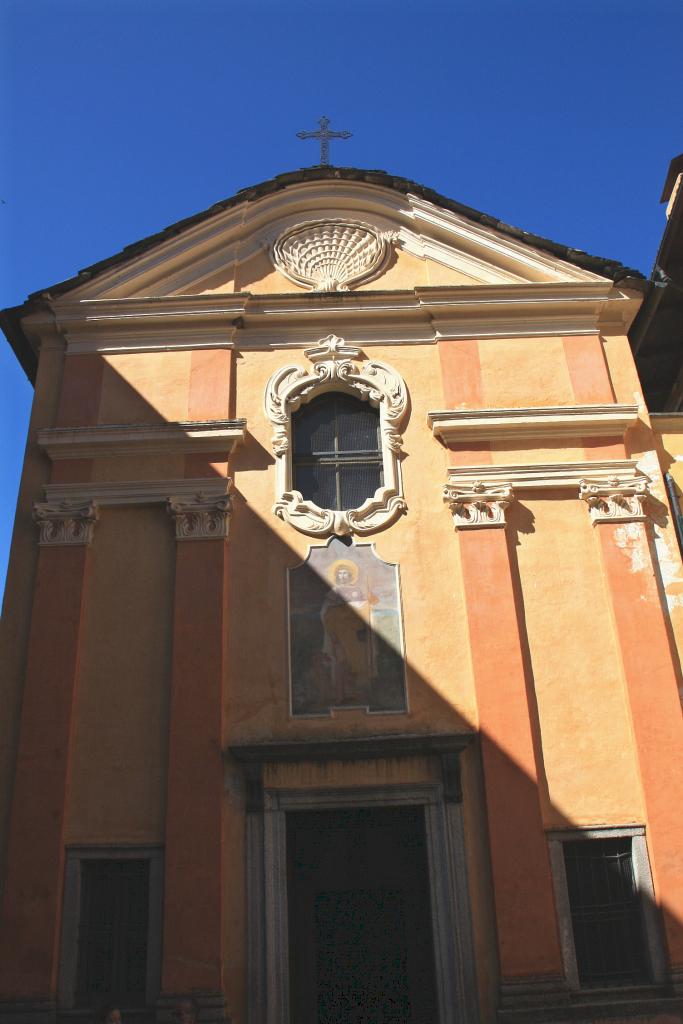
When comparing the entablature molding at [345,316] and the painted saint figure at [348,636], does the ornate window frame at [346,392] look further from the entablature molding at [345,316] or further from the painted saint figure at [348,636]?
the painted saint figure at [348,636]

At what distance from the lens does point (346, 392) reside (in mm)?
11258

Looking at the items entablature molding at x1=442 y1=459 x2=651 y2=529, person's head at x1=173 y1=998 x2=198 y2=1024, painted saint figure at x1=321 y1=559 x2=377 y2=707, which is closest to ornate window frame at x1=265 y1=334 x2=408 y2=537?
painted saint figure at x1=321 y1=559 x2=377 y2=707

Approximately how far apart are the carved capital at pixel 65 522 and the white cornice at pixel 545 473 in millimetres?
4059

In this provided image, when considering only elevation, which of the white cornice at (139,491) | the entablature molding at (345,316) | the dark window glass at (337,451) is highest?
the entablature molding at (345,316)

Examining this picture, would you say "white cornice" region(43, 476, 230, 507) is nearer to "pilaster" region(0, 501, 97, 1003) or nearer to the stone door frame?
"pilaster" region(0, 501, 97, 1003)

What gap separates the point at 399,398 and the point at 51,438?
161 inches

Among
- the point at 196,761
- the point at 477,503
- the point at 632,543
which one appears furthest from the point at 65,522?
the point at 632,543

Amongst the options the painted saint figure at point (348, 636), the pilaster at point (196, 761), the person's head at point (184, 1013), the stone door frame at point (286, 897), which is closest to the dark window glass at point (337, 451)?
the painted saint figure at point (348, 636)

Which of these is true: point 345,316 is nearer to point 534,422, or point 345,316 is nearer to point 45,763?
point 534,422

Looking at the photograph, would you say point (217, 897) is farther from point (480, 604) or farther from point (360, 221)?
point (360, 221)

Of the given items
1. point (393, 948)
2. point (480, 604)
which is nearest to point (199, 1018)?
point (393, 948)

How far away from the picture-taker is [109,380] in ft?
36.9

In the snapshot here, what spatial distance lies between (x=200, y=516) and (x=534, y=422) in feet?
13.0

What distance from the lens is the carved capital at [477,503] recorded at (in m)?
10.1
